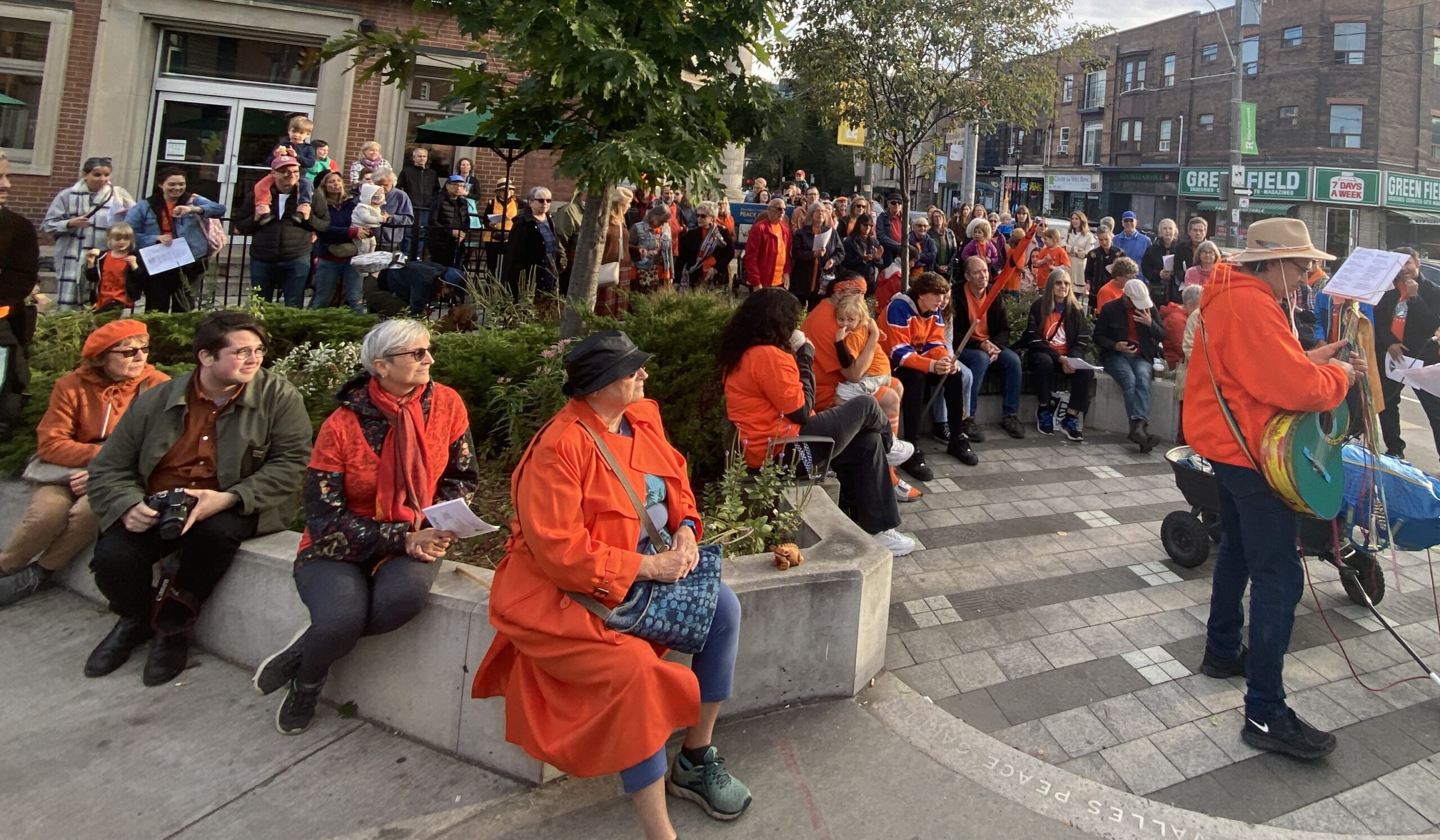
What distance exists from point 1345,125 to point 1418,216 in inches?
189

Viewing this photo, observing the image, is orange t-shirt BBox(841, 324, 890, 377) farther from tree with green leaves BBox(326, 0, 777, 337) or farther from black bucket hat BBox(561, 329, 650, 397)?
black bucket hat BBox(561, 329, 650, 397)

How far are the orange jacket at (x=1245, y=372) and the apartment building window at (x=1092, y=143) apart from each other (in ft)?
159

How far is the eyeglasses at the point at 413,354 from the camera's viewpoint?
10.8ft

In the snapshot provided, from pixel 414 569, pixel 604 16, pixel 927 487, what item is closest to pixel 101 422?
pixel 414 569

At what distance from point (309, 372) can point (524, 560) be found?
→ 3.11 meters

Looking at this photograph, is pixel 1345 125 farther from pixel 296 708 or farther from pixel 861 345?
pixel 296 708

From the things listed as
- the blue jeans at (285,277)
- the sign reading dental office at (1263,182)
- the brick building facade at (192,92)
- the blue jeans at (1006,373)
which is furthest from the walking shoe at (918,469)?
the sign reading dental office at (1263,182)

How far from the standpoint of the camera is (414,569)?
3.28 metres

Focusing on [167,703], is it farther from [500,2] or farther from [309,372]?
[500,2]

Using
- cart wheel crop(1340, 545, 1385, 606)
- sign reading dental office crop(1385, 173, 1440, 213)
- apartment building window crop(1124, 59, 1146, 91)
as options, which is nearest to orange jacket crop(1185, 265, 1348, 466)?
cart wheel crop(1340, 545, 1385, 606)

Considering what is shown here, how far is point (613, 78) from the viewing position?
4.06m

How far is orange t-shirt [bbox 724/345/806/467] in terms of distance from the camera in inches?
182

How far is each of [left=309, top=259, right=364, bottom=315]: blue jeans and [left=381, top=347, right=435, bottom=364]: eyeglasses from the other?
17.8ft

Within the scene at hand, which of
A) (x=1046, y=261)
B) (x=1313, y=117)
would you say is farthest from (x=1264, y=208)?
(x=1046, y=261)
